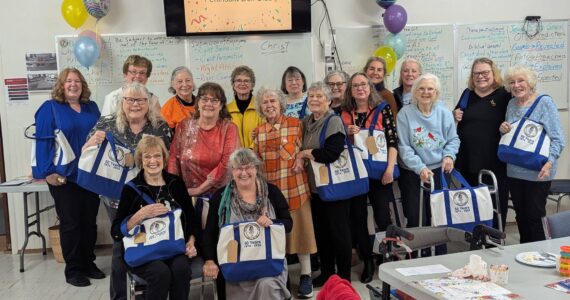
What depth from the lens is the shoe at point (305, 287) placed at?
312cm

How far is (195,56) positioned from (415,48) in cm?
209

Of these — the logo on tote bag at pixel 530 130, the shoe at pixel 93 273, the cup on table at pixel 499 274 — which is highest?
the logo on tote bag at pixel 530 130

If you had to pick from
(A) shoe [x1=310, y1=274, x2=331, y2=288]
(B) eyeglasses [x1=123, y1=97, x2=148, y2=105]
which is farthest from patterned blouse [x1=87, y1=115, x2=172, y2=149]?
(A) shoe [x1=310, y1=274, x2=331, y2=288]

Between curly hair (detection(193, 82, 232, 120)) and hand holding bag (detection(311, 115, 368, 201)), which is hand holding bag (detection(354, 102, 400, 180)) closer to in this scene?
hand holding bag (detection(311, 115, 368, 201))

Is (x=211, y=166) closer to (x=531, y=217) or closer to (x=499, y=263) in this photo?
(x=499, y=263)

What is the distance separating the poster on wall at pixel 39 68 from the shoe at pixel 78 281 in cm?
181

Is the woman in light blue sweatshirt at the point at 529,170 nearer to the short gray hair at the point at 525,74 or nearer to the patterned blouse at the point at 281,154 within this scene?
the short gray hair at the point at 525,74

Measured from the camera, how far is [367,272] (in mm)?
3385

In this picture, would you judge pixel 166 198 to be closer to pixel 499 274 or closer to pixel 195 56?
pixel 499 274

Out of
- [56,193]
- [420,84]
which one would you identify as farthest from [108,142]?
[420,84]

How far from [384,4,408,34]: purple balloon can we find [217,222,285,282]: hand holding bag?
251 cm

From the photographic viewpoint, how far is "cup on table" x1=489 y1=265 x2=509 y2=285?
158 centimetres

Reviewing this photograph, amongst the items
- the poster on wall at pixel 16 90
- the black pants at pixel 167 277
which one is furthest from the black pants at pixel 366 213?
the poster on wall at pixel 16 90

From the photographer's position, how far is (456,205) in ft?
8.75
